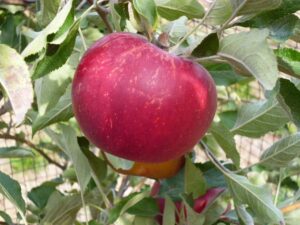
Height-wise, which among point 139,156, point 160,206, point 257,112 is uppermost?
point 139,156

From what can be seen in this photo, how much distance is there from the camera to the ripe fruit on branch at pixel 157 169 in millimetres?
821

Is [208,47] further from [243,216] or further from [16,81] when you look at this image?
[243,216]

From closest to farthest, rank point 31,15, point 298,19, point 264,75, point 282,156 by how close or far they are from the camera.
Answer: point 264,75
point 298,19
point 282,156
point 31,15

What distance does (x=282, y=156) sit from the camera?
0.78 meters

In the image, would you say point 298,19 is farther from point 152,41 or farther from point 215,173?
point 215,173

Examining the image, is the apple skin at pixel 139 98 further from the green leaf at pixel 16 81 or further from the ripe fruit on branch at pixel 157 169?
the ripe fruit on branch at pixel 157 169

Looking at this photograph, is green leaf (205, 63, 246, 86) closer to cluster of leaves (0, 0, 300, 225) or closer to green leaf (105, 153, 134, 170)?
cluster of leaves (0, 0, 300, 225)

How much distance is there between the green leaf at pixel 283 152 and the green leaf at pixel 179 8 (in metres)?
0.24

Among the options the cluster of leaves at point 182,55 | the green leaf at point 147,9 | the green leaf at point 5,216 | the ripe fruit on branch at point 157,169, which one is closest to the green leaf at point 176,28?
the cluster of leaves at point 182,55

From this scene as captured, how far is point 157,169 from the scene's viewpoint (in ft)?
2.72

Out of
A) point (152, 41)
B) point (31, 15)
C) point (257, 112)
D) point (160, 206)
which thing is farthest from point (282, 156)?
point (31, 15)

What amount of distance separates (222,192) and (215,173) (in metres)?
0.05

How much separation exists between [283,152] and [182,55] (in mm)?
281

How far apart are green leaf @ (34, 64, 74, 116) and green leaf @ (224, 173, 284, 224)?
0.21m
